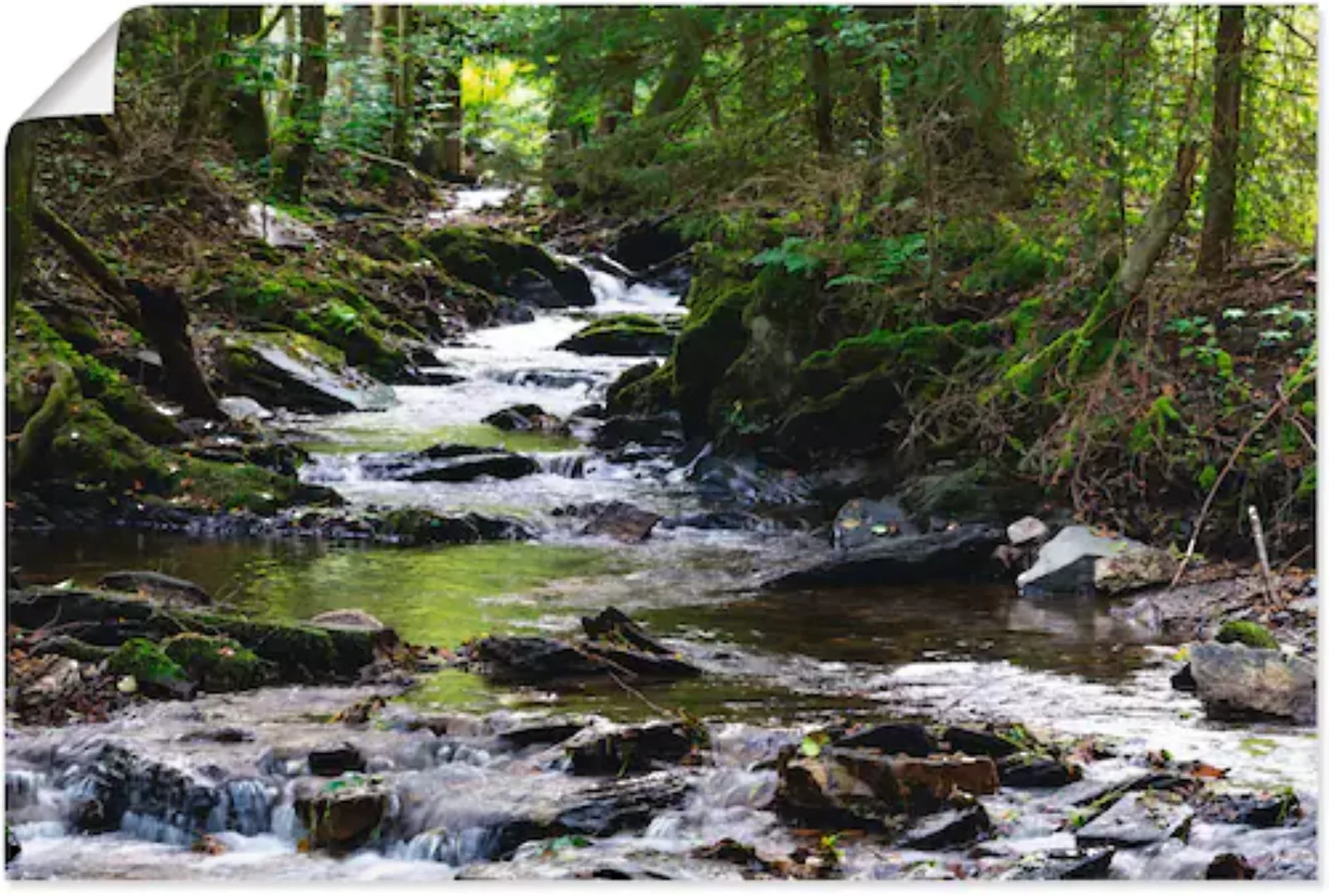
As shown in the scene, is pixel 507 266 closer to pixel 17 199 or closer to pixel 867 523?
pixel 867 523

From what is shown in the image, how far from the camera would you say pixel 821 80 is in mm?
8062

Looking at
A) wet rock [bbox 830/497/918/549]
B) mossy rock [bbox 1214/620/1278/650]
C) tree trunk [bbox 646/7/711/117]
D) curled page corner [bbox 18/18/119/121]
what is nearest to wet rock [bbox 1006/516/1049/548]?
wet rock [bbox 830/497/918/549]

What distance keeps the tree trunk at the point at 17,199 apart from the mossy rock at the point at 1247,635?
425 cm

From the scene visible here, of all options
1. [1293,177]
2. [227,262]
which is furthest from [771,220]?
[227,262]

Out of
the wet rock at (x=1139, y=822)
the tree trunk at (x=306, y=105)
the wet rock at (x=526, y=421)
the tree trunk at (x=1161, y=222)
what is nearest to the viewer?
the wet rock at (x=1139, y=822)

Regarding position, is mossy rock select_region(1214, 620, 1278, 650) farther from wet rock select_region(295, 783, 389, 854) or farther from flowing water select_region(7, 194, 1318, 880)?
wet rock select_region(295, 783, 389, 854)

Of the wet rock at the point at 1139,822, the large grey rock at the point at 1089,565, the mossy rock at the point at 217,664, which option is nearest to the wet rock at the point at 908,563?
the large grey rock at the point at 1089,565

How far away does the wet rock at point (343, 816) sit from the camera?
3.89 m

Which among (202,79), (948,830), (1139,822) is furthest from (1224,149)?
(202,79)

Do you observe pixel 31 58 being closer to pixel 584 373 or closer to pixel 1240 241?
pixel 1240 241

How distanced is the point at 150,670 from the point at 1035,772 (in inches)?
113

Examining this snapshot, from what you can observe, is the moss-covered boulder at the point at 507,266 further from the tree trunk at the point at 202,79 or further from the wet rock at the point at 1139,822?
the wet rock at the point at 1139,822

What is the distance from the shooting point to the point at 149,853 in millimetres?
3867

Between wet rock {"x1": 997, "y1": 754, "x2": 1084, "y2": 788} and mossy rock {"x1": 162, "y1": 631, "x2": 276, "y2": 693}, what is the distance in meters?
2.61
